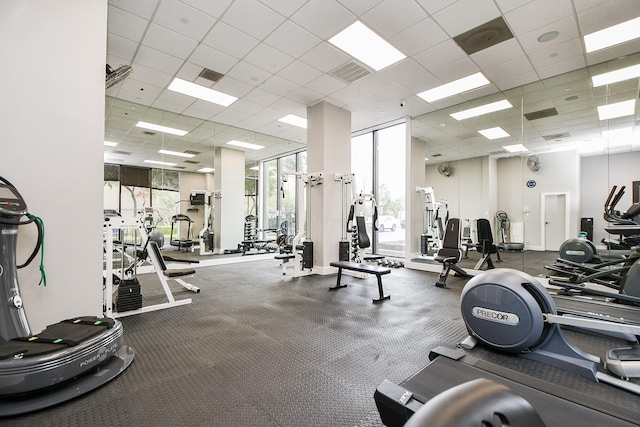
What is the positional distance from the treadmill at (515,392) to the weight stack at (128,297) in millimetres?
3282

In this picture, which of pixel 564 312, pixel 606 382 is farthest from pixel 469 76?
pixel 606 382

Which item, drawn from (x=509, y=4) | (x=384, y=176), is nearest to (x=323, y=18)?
(x=509, y=4)

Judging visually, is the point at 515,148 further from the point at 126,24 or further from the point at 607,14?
the point at 126,24

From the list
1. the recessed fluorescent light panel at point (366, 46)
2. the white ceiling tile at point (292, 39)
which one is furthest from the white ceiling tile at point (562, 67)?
the white ceiling tile at point (292, 39)

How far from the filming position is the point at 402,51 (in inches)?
158

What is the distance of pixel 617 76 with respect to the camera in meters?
4.34

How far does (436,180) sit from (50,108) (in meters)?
6.86

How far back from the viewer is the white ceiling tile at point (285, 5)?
313cm

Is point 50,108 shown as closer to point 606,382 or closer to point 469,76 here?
point 606,382

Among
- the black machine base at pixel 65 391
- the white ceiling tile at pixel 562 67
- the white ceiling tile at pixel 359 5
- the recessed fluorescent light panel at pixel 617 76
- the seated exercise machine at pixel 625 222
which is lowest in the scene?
the black machine base at pixel 65 391

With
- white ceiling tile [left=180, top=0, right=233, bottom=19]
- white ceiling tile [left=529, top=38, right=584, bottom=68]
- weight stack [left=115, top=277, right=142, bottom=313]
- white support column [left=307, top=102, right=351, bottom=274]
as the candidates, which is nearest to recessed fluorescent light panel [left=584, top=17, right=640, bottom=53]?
white ceiling tile [left=529, top=38, right=584, bottom=68]

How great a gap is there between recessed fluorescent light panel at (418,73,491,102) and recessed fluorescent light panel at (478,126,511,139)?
149cm

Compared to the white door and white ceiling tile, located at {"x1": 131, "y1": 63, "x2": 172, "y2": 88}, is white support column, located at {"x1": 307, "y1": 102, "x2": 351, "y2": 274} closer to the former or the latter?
white ceiling tile, located at {"x1": 131, "y1": 63, "x2": 172, "y2": 88}

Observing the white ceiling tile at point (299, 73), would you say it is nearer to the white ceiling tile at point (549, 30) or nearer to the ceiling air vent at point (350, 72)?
the ceiling air vent at point (350, 72)
